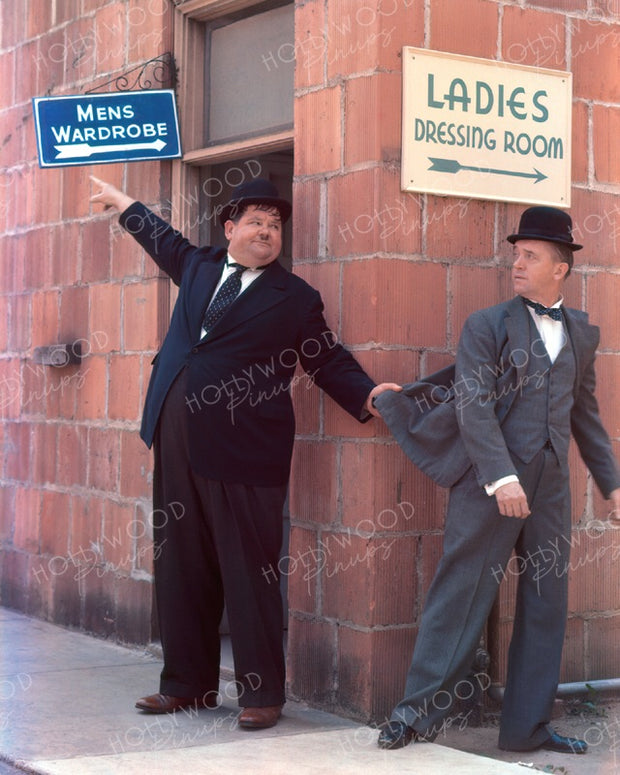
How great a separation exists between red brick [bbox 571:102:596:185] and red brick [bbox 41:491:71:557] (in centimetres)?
341

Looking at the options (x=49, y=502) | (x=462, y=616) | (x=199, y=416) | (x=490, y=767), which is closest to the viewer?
(x=490, y=767)

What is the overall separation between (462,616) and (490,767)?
59 centimetres

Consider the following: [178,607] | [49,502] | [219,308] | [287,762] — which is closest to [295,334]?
[219,308]

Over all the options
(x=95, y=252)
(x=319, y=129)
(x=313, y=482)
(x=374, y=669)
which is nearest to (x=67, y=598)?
(x=95, y=252)

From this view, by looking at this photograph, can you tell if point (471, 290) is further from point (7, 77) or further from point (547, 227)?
point (7, 77)

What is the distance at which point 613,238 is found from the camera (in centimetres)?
612

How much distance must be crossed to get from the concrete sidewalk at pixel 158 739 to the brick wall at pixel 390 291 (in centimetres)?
41

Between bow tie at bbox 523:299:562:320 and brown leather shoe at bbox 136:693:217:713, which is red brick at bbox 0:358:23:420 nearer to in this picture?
brown leather shoe at bbox 136:693:217:713

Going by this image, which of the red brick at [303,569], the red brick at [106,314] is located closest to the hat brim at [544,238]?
the red brick at [303,569]

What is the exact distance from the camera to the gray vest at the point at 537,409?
502 cm

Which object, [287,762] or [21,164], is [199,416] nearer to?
[287,762]

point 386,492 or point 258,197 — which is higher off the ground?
point 258,197

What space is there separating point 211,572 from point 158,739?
766mm

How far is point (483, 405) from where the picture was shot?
194 inches
